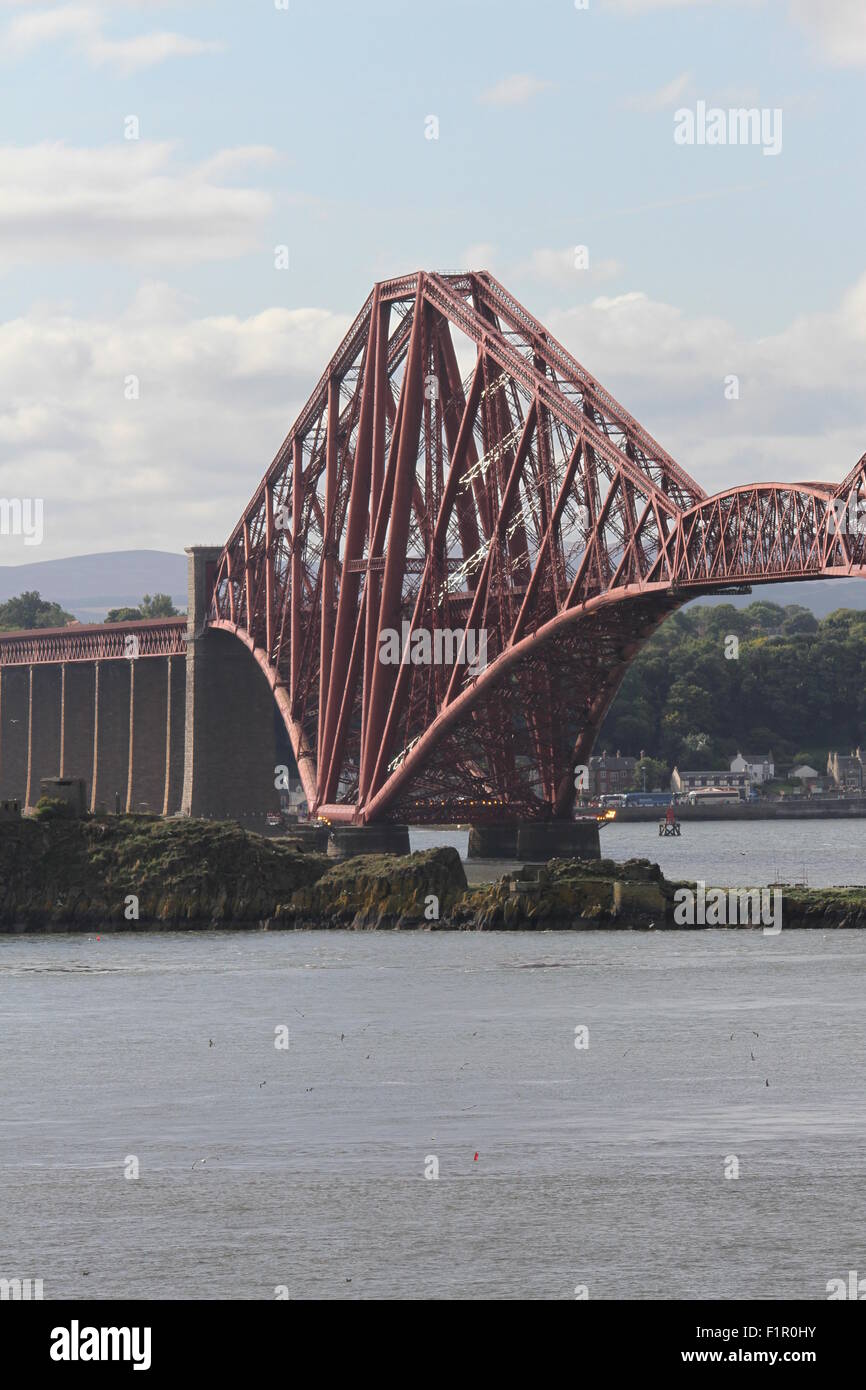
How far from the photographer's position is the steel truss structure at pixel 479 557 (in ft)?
305

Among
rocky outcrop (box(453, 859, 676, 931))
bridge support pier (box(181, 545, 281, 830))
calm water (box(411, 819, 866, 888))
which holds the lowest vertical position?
rocky outcrop (box(453, 859, 676, 931))

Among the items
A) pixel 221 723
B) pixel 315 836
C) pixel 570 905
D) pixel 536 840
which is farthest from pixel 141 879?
pixel 221 723

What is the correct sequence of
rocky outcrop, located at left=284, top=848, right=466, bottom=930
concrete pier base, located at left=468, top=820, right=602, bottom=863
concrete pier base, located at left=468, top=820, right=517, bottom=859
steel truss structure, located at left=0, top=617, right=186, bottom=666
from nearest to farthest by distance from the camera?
rocky outcrop, located at left=284, top=848, right=466, bottom=930 → concrete pier base, located at left=468, top=820, right=602, bottom=863 → concrete pier base, located at left=468, top=820, right=517, bottom=859 → steel truss structure, located at left=0, top=617, right=186, bottom=666

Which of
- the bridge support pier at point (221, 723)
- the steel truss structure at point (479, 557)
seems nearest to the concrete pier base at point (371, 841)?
the steel truss structure at point (479, 557)

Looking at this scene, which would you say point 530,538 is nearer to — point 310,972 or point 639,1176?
point 310,972

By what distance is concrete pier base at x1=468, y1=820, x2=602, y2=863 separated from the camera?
372 feet

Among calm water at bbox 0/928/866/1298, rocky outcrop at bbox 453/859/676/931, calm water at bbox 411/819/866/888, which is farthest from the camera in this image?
calm water at bbox 411/819/866/888

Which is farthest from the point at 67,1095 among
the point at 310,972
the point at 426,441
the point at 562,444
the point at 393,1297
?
the point at 426,441

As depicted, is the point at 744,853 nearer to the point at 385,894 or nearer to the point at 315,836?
the point at 315,836

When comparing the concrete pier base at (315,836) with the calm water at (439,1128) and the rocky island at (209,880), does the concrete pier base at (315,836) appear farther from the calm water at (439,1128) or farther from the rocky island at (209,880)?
the calm water at (439,1128)

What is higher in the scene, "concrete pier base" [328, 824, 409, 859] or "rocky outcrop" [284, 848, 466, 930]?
"concrete pier base" [328, 824, 409, 859]

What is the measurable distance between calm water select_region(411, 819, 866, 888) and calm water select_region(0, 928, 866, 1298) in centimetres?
3776

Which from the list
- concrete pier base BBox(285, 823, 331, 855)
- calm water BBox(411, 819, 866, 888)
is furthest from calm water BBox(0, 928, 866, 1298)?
calm water BBox(411, 819, 866, 888)

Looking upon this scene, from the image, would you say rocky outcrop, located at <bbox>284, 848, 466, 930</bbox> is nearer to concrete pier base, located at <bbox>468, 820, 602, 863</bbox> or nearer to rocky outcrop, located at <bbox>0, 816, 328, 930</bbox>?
rocky outcrop, located at <bbox>0, 816, 328, 930</bbox>
